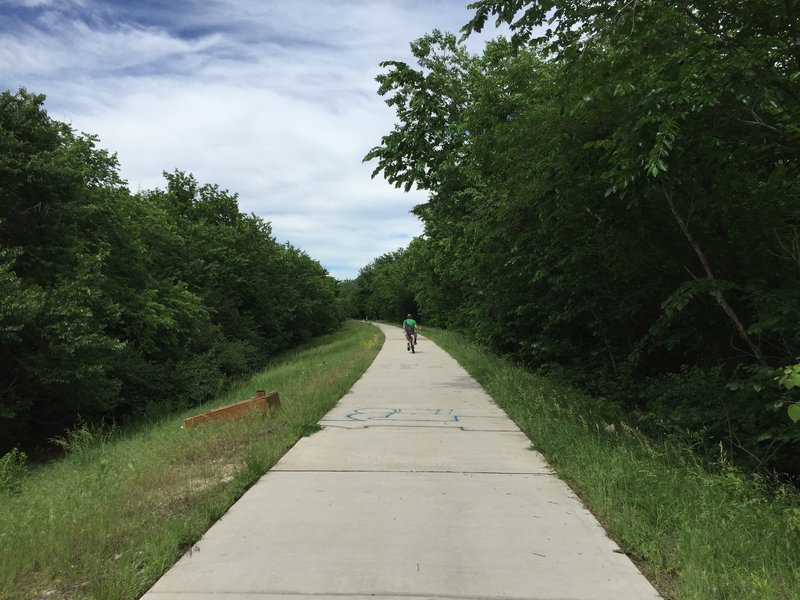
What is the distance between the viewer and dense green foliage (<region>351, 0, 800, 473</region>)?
5.86 metres

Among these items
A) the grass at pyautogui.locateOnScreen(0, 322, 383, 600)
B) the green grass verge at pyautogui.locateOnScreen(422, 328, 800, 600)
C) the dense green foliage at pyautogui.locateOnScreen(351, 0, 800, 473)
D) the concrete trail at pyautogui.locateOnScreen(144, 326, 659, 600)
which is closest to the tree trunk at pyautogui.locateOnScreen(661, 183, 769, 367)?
the dense green foliage at pyautogui.locateOnScreen(351, 0, 800, 473)

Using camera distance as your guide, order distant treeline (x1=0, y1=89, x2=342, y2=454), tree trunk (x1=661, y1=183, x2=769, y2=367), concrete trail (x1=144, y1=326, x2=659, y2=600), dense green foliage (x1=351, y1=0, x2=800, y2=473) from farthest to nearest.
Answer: distant treeline (x1=0, y1=89, x2=342, y2=454), tree trunk (x1=661, y1=183, x2=769, y2=367), dense green foliage (x1=351, y1=0, x2=800, y2=473), concrete trail (x1=144, y1=326, x2=659, y2=600)

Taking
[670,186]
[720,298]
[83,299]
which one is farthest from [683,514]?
[83,299]

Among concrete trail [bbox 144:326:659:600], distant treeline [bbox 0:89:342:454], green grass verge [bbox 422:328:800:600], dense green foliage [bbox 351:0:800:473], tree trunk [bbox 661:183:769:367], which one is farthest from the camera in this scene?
distant treeline [bbox 0:89:342:454]

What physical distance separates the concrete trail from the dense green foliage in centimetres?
167

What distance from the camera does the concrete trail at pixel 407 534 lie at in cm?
327

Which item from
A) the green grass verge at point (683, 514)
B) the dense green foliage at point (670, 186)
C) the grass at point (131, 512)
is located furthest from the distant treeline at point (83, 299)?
the green grass verge at point (683, 514)

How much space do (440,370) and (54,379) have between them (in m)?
9.79

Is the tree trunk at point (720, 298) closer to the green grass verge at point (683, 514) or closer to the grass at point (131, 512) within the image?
the green grass verge at point (683, 514)

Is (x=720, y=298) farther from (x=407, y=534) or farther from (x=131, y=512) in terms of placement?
(x=131, y=512)

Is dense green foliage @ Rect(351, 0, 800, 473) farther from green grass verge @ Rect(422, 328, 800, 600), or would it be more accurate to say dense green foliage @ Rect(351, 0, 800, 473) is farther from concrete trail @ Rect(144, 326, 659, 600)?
concrete trail @ Rect(144, 326, 659, 600)

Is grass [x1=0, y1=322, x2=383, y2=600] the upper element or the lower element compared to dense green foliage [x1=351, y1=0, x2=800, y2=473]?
lower

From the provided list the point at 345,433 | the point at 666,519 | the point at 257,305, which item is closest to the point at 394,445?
the point at 345,433

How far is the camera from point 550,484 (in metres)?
5.30
